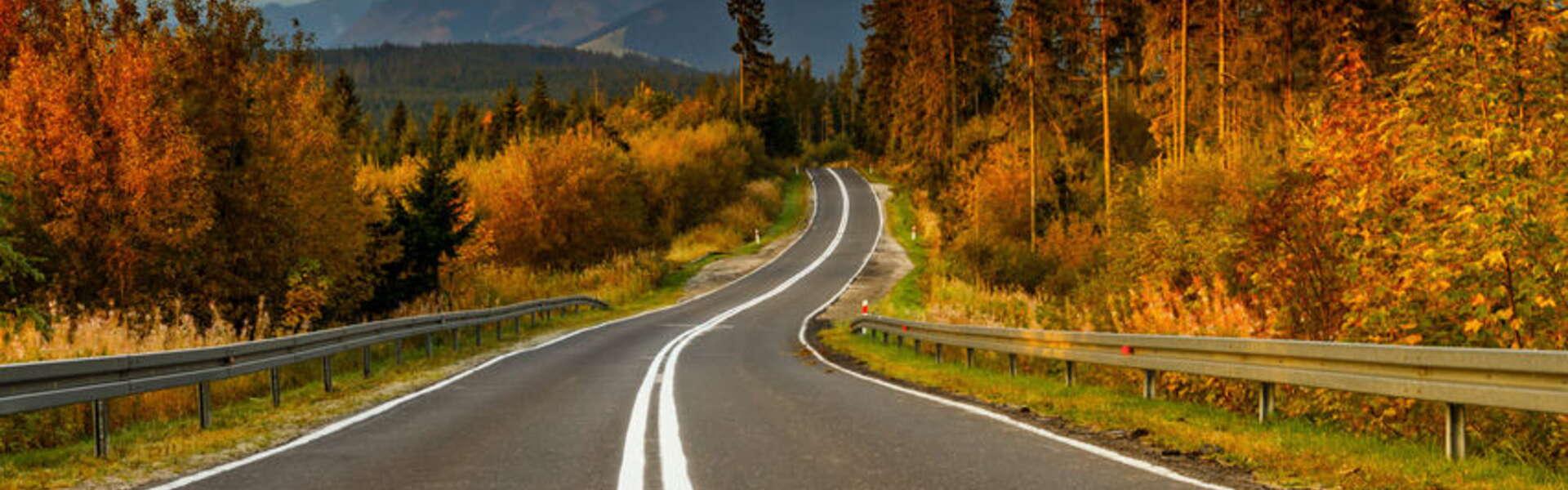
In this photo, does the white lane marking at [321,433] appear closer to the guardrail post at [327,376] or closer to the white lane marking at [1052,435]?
the guardrail post at [327,376]

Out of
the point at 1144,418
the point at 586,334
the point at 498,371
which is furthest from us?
the point at 586,334

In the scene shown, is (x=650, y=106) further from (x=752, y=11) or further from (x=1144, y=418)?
Answer: (x=1144, y=418)

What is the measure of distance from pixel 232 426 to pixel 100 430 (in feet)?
6.03

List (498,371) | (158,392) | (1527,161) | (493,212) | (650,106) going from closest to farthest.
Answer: (1527,161), (158,392), (498,371), (493,212), (650,106)

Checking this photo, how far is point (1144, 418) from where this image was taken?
9.41 metres

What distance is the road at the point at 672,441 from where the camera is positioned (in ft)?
21.7

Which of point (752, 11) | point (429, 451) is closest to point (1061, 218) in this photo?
point (429, 451)

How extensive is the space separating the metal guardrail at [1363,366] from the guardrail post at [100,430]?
954cm

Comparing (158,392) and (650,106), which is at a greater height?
(650,106)

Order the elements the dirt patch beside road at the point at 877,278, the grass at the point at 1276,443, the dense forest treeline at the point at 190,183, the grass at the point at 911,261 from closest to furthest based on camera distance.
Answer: the grass at the point at 1276,443
the dense forest treeline at the point at 190,183
the dirt patch beside road at the point at 877,278
the grass at the point at 911,261

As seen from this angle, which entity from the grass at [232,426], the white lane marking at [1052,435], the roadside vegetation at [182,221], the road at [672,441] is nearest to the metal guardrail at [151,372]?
the grass at [232,426]

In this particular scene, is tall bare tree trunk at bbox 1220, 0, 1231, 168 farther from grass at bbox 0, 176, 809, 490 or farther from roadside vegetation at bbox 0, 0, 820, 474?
grass at bbox 0, 176, 809, 490

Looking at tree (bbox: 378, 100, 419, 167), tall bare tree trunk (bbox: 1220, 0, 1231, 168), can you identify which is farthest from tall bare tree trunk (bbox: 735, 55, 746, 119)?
tall bare tree trunk (bbox: 1220, 0, 1231, 168)

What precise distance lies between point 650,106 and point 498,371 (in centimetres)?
9094
